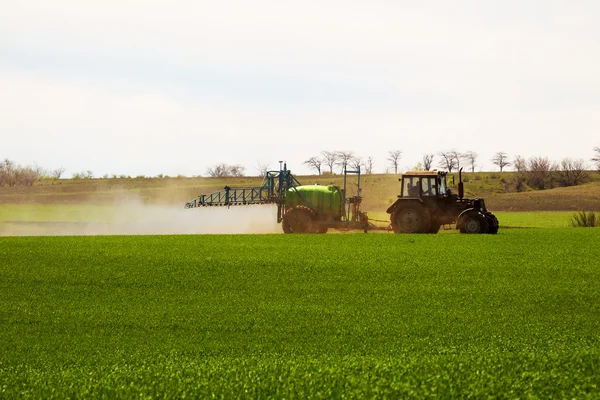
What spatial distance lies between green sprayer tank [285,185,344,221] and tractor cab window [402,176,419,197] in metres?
3.33

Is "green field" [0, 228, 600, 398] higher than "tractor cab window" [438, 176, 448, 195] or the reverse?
the reverse

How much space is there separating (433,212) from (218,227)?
39.3 ft

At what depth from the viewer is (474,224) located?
26.5m

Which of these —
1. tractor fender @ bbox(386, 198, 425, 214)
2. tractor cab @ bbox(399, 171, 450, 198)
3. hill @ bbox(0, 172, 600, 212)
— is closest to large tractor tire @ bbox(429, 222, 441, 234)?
tractor fender @ bbox(386, 198, 425, 214)

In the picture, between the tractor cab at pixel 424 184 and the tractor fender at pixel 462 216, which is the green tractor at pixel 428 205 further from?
the tractor fender at pixel 462 216

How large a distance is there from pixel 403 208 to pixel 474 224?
2723mm

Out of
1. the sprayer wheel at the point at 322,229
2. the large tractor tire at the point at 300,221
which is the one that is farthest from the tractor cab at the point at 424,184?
the large tractor tire at the point at 300,221

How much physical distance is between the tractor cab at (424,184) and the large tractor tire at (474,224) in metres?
1.43

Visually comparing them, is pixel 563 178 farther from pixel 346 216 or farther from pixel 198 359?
pixel 198 359

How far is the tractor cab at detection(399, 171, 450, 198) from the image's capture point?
27.3m

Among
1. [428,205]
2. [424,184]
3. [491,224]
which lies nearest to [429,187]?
[424,184]

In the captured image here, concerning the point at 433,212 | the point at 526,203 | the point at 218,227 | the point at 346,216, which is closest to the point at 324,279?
the point at 433,212

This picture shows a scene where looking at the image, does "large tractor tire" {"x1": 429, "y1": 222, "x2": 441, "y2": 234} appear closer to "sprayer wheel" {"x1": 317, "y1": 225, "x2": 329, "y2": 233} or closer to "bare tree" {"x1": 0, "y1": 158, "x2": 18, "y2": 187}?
"sprayer wheel" {"x1": 317, "y1": 225, "x2": 329, "y2": 233}

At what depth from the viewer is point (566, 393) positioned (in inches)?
324
